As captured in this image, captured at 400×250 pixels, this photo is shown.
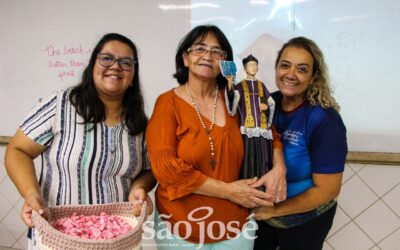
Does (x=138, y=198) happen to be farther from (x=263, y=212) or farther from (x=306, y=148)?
(x=306, y=148)

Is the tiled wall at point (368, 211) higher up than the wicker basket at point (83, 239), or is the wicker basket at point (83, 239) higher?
the wicker basket at point (83, 239)

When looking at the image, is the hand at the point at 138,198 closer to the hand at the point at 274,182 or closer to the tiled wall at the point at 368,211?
Answer: the hand at the point at 274,182

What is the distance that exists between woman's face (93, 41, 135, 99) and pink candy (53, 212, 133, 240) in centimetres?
38

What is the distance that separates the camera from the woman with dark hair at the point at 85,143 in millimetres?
1016

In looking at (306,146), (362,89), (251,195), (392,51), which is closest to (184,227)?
(251,195)

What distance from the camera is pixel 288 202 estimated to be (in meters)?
1.10

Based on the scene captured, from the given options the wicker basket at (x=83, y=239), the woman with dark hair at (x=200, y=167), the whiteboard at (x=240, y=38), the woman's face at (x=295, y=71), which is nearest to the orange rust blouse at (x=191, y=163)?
the woman with dark hair at (x=200, y=167)

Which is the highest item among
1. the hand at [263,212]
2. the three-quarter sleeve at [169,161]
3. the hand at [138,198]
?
the three-quarter sleeve at [169,161]

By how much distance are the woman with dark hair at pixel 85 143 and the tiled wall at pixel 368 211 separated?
40.5 inches

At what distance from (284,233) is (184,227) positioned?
14.8 inches

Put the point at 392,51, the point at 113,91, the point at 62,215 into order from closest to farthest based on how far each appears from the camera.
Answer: the point at 62,215 < the point at 113,91 < the point at 392,51

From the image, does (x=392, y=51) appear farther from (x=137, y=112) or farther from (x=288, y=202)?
(x=137, y=112)

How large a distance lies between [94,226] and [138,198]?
0.62ft

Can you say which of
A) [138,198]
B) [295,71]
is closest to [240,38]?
[295,71]
